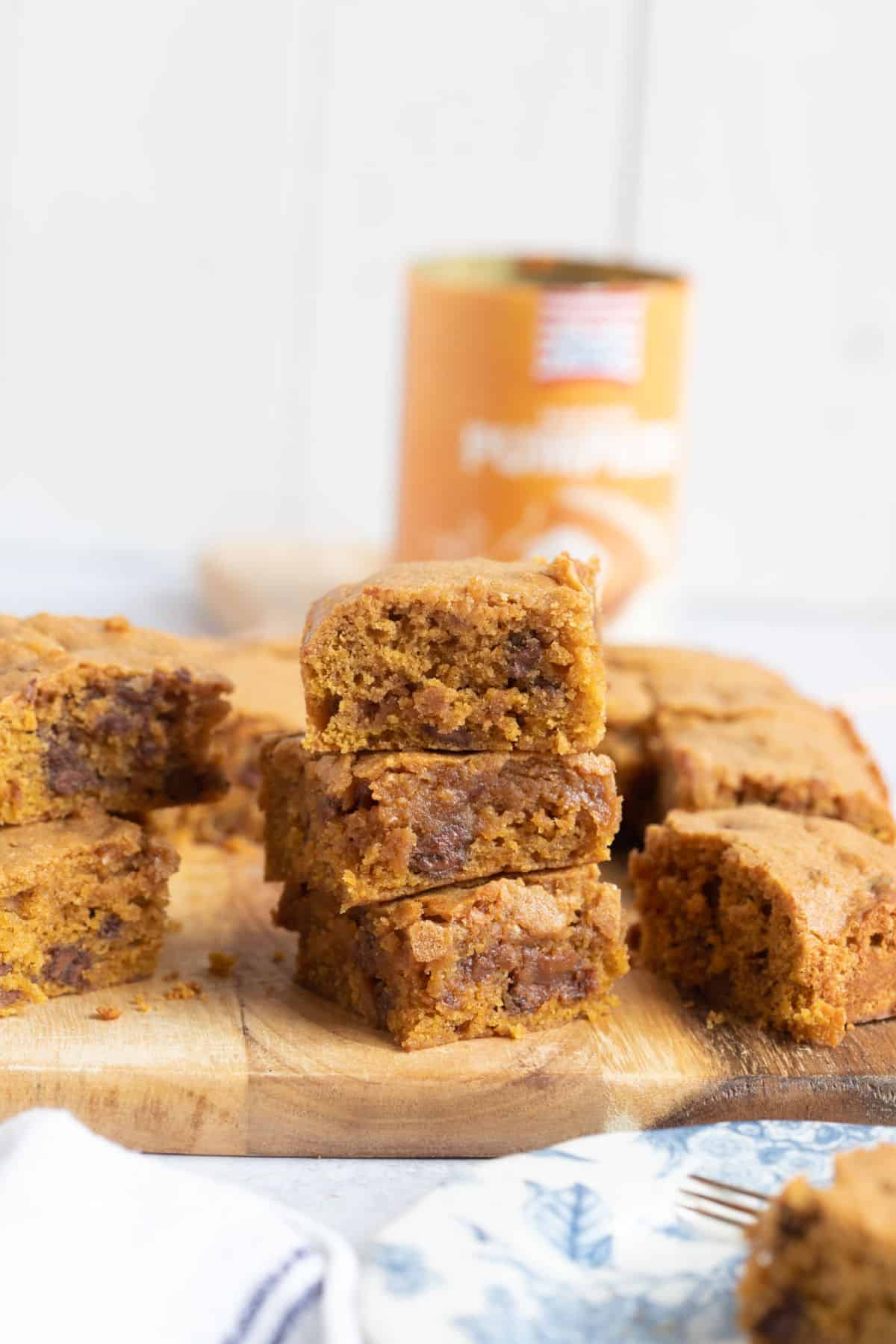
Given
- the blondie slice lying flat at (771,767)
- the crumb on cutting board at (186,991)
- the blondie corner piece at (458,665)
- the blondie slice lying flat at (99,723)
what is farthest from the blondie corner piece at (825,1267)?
the blondie slice lying flat at (99,723)

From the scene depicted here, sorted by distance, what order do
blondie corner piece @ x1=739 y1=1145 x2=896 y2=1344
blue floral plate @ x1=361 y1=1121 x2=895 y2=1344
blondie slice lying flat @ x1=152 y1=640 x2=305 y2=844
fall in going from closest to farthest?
blondie corner piece @ x1=739 y1=1145 x2=896 y2=1344, blue floral plate @ x1=361 y1=1121 x2=895 y2=1344, blondie slice lying flat @ x1=152 y1=640 x2=305 y2=844

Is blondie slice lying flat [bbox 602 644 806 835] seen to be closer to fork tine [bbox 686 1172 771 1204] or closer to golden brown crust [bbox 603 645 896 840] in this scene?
golden brown crust [bbox 603 645 896 840]

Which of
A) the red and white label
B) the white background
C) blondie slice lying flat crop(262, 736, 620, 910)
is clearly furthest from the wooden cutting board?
the white background

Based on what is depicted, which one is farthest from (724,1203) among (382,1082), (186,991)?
(186,991)

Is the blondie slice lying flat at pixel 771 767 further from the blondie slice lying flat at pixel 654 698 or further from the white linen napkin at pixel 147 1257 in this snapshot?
the white linen napkin at pixel 147 1257

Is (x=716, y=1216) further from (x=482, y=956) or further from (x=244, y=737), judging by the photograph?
(x=244, y=737)

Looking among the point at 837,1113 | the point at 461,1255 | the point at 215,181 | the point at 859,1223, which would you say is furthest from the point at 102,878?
the point at 215,181
